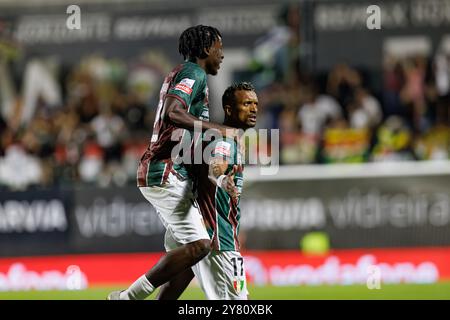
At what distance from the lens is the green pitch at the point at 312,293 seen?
11039 millimetres

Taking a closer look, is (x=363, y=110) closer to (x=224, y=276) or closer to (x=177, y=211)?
(x=177, y=211)

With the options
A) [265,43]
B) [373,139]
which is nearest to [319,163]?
[373,139]

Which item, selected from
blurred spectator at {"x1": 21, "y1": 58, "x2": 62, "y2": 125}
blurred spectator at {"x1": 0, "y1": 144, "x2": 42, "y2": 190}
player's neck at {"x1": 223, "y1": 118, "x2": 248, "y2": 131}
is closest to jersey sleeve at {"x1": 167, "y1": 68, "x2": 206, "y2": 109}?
player's neck at {"x1": 223, "y1": 118, "x2": 248, "y2": 131}

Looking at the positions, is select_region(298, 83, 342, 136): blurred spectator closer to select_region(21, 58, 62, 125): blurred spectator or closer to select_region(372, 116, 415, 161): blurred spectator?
select_region(372, 116, 415, 161): blurred spectator

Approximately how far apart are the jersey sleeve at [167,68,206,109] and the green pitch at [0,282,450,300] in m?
4.41

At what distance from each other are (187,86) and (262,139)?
291 inches

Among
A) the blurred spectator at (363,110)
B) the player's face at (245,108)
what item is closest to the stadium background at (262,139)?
the blurred spectator at (363,110)

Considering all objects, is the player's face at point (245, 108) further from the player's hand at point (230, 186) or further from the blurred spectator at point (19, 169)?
the blurred spectator at point (19, 169)

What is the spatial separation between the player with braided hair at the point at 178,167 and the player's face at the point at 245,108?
0.95ft

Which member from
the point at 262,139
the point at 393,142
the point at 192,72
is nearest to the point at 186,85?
the point at 192,72

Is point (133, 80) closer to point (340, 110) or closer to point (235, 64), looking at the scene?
point (235, 64)

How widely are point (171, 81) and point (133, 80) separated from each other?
8.03m

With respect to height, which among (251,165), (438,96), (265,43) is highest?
(265,43)
